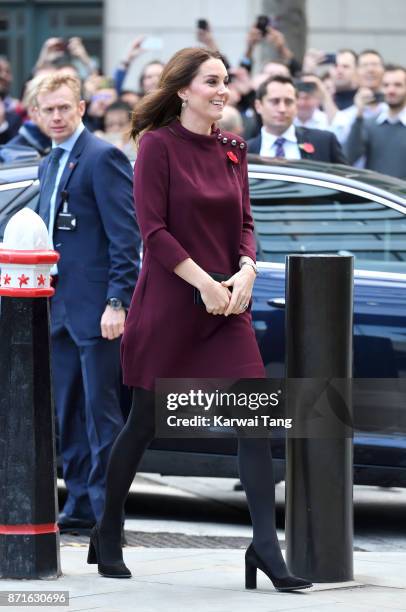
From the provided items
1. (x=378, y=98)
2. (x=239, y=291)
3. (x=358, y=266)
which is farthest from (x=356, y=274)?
(x=378, y=98)

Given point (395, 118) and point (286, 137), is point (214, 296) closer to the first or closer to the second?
point (286, 137)

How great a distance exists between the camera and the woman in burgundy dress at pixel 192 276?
16.9ft

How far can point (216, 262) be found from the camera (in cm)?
525

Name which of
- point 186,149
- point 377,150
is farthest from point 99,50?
point 186,149

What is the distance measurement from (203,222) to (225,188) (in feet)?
0.47

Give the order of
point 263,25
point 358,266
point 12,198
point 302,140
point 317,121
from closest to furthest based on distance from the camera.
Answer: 1. point 358,266
2. point 12,198
3. point 302,140
4. point 317,121
5. point 263,25

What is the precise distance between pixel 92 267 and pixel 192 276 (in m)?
1.48

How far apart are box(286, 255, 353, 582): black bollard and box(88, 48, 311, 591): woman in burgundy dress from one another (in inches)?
7.2

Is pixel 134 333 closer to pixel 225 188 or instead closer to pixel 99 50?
pixel 225 188

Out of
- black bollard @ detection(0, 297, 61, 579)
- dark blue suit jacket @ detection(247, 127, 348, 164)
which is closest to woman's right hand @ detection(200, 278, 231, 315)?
black bollard @ detection(0, 297, 61, 579)

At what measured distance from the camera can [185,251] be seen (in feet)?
16.9

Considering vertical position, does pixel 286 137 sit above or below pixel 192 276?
above

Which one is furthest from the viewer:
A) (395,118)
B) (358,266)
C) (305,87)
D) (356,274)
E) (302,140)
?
(305,87)

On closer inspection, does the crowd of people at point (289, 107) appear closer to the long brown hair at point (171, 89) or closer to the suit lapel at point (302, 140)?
the suit lapel at point (302, 140)
